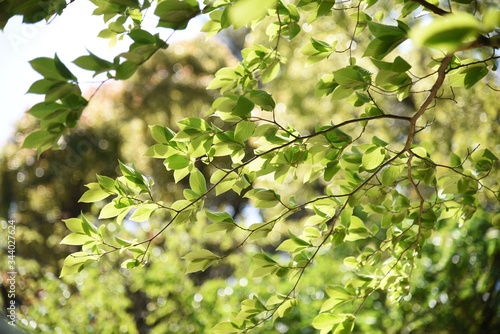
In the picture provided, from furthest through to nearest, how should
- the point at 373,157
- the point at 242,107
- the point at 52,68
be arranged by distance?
1. the point at 373,157
2. the point at 242,107
3. the point at 52,68

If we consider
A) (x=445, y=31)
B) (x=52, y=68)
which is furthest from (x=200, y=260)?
(x=445, y=31)

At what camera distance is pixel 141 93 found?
22.3 feet

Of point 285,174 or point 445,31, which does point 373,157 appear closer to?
point 285,174

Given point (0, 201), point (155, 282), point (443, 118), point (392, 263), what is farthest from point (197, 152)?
point (0, 201)

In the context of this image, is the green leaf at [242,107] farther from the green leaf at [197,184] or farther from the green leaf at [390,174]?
the green leaf at [390,174]

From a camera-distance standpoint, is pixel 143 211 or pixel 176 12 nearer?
pixel 176 12

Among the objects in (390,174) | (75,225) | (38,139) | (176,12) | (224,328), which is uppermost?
(176,12)

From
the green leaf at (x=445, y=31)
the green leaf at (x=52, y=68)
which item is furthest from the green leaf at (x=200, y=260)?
the green leaf at (x=445, y=31)

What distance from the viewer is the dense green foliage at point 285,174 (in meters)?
0.64

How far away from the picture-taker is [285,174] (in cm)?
77

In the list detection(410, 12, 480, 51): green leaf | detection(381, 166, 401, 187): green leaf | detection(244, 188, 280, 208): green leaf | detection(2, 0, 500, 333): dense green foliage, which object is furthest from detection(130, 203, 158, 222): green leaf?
detection(410, 12, 480, 51): green leaf

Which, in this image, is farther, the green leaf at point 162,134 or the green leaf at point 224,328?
the green leaf at point 224,328

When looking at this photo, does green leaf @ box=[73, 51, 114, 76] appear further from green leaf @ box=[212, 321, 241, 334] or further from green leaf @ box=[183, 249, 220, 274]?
green leaf @ box=[212, 321, 241, 334]

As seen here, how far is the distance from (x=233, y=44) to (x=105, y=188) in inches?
346
